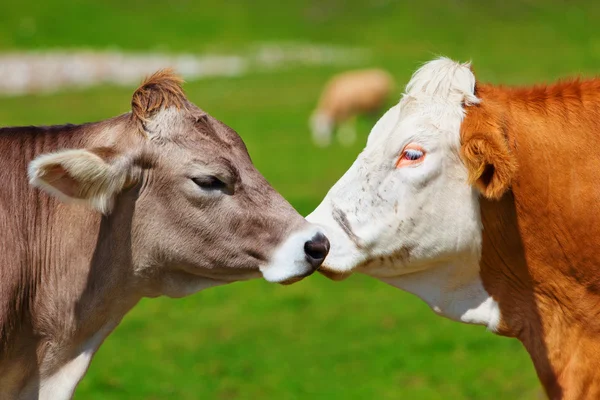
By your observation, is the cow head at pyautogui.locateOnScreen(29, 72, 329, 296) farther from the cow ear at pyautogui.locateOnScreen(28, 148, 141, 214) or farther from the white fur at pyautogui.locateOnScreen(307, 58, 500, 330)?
the white fur at pyautogui.locateOnScreen(307, 58, 500, 330)

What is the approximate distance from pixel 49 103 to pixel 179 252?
31.2 m

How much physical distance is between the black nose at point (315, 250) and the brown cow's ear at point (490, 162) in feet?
2.62

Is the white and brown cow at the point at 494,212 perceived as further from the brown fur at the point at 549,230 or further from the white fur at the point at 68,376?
the white fur at the point at 68,376

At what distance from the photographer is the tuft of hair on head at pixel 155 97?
4.50 metres

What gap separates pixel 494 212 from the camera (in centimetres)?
451

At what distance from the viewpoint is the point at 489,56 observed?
142 ft

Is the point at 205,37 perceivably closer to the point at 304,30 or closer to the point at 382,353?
the point at 304,30

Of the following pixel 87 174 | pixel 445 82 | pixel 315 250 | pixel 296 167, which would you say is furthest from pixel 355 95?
pixel 87 174

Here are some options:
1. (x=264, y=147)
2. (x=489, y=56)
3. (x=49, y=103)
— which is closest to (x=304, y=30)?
(x=489, y=56)

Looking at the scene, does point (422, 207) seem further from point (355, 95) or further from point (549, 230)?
point (355, 95)

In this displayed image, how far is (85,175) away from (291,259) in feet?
3.50

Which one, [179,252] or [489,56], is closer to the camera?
[179,252]

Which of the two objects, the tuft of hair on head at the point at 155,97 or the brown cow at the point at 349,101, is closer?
the tuft of hair on head at the point at 155,97

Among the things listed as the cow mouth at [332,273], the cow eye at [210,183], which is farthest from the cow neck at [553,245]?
the cow eye at [210,183]
